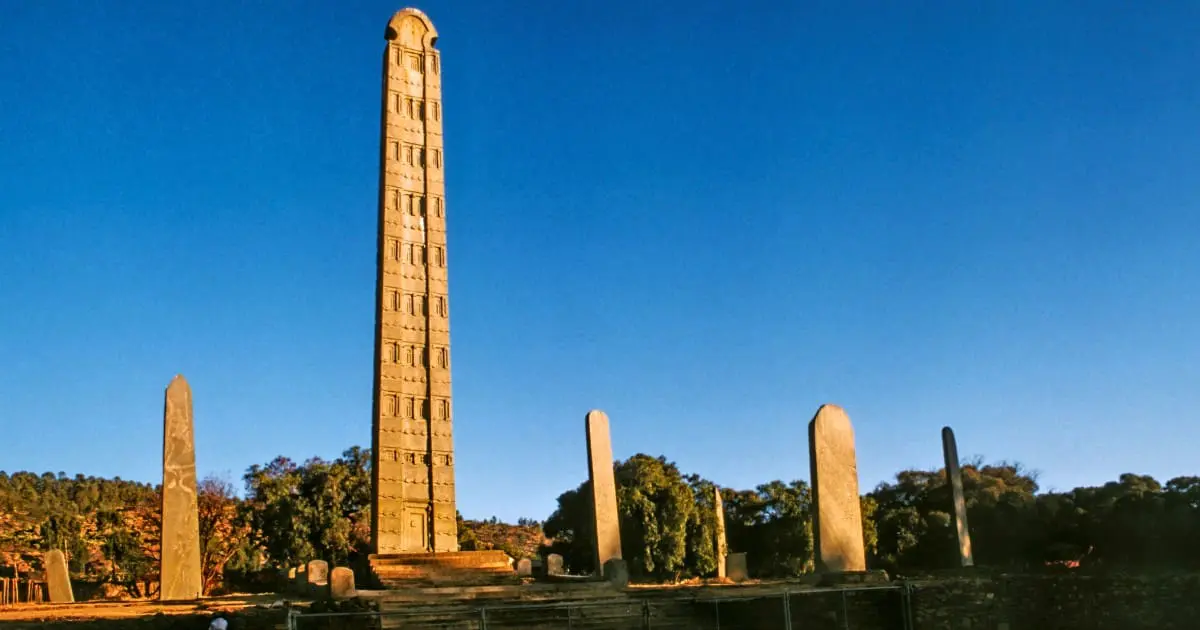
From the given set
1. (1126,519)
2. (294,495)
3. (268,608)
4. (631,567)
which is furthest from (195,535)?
(1126,519)

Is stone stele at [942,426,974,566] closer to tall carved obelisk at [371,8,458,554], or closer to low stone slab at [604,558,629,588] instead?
low stone slab at [604,558,629,588]

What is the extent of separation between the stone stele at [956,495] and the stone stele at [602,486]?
8.23 meters

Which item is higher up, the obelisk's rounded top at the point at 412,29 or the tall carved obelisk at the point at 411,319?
the obelisk's rounded top at the point at 412,29

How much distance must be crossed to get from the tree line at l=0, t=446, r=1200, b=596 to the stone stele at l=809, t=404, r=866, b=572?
458 inches

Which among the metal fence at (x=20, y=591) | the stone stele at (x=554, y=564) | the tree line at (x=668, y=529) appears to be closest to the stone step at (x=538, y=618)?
the stone stele at (x=554, y=564)

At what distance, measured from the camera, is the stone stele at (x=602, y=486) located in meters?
22.3

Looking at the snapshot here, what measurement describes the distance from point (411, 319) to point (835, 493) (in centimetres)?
995

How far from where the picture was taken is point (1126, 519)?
91.7ft

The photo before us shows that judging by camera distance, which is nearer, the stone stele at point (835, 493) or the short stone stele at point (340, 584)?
the short stone stele at point (340, 584)

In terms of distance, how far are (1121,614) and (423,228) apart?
15.5 metres

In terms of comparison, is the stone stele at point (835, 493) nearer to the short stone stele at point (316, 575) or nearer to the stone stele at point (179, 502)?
the short stone stele at point (316, 575)

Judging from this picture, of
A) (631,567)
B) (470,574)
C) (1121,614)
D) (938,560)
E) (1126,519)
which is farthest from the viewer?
(631,567)

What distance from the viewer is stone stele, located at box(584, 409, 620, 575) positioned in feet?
73.0

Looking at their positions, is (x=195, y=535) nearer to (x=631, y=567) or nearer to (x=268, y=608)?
(x=268, y=608)
